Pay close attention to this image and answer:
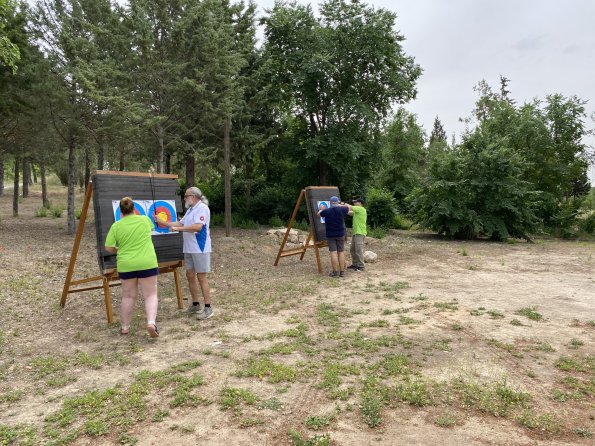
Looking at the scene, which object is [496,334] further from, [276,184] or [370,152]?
[276,184]

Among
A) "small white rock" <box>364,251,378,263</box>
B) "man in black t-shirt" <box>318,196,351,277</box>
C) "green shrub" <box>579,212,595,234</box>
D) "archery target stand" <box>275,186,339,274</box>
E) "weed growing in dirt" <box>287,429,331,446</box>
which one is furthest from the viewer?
"green shrub" <box>579,212,595,234</box>

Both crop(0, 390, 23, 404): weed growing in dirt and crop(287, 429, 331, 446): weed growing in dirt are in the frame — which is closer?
crop(287, 429, 331, 446): weed growing in dirt

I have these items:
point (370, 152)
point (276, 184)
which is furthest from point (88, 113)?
point (370, 152)

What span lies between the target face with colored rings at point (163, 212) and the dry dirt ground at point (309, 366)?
142 cm

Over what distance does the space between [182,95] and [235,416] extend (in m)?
11.7

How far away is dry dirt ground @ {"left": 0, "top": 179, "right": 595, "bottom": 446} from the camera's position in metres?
3.46

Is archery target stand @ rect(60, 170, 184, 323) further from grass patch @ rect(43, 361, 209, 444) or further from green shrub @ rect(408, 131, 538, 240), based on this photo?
green shrub @ rect(408, 131, 538, 240)

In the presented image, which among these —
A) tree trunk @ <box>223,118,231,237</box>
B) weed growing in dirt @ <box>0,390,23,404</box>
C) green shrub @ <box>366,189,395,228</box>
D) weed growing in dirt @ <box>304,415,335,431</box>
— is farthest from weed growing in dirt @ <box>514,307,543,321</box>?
green shrub @ <box>366,189,395,228</box>

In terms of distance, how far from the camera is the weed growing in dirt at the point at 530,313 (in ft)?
21.2

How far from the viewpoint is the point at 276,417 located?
3637 millimetres

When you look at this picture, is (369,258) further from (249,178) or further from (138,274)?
(249,178)

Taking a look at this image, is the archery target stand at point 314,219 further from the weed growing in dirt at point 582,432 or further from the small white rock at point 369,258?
the weed growing in dirt at point 582,432

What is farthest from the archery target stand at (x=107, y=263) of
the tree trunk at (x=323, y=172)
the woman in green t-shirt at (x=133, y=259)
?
→ the tree trunk at (x=323, y=172)

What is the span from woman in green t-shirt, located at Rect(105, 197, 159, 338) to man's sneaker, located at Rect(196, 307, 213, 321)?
102 cm
